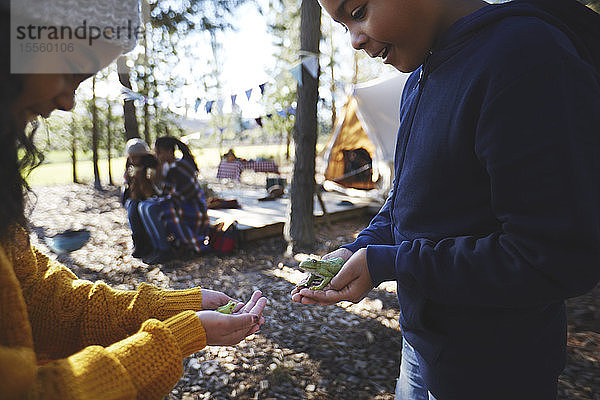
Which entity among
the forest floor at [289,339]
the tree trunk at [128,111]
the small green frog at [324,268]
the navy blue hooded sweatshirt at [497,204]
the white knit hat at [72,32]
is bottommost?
the forest floor at [289,339]

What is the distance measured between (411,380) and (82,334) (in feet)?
3.81

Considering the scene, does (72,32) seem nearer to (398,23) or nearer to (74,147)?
(398,23)

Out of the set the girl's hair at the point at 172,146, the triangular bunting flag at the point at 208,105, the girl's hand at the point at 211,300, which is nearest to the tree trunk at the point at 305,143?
the girl's hair at the point at 172,146

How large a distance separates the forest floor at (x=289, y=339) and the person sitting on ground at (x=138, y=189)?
296mm

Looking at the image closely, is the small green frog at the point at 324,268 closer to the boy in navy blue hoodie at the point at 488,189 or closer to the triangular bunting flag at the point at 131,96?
the boy in navy blue hoodie at the point at 488,189

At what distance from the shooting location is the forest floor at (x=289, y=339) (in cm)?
284

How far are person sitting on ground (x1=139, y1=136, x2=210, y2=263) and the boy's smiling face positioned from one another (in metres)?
4.66

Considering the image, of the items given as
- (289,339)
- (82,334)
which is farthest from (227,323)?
(289,339)

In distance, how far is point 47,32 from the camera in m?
0.90

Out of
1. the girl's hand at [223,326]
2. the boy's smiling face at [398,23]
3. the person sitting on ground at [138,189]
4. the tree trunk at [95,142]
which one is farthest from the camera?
the tree trunk at [95,142]

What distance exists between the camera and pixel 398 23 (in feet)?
3.63

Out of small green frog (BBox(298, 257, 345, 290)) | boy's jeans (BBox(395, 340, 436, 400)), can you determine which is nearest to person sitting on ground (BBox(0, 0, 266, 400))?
small green frog (BBox(298, 257, 345, 290))

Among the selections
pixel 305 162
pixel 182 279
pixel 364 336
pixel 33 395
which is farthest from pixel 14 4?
pixel 305 162

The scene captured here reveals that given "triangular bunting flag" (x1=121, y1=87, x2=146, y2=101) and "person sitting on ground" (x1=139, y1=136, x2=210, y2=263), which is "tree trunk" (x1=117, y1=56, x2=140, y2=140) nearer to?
"triangular bunting flag" (x1=121, y1=87, x2=146, y2=101)
